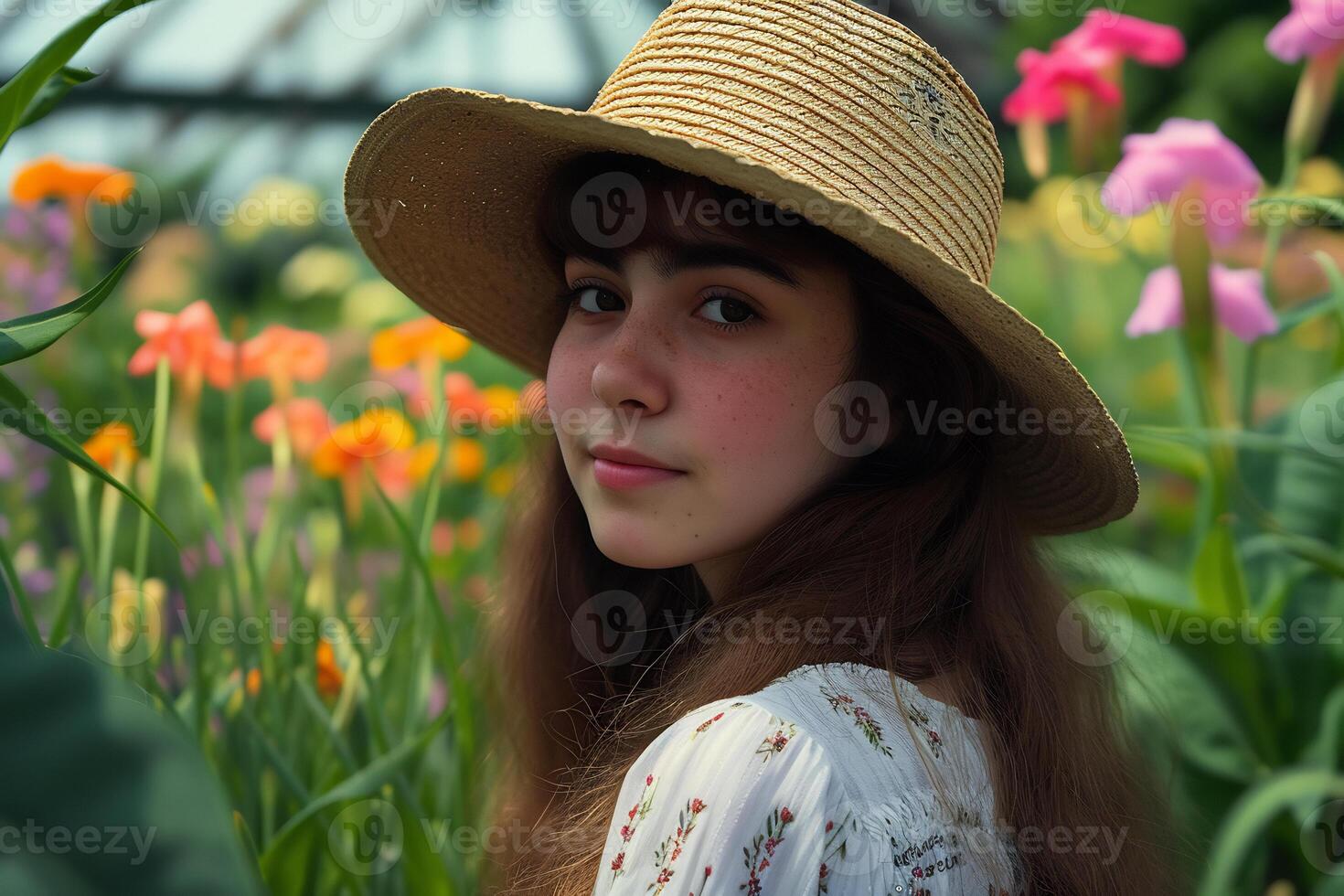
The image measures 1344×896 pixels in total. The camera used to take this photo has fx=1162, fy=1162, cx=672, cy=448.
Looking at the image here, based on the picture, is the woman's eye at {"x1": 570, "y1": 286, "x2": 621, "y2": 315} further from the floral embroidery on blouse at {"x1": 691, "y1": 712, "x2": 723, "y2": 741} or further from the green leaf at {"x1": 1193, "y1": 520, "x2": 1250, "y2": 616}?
the green leaf at {"x1": 1193, "y1": 520, "x2": 1250, "y2": 616}

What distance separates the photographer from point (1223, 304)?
1.47m

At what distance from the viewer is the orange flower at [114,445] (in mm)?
1363

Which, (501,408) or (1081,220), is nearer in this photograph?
(501,408)

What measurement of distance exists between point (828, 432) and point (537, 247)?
0.41 meters

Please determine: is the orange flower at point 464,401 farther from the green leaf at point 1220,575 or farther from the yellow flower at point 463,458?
the green leaf at point 1220,575

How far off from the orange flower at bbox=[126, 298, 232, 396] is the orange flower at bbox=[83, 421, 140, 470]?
7 centimetres

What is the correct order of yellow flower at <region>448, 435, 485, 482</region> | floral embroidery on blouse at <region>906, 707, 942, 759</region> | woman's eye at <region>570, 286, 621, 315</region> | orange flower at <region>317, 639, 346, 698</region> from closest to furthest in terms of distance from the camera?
floral embroidery on blouse at <region>906, 707, 942, 759</region>
woman's eye at <region>570, 286, 621, 315</region>
orange flower at <region>317, 639, 346, 698</region>
yellow flower at <region>448, 435, 485, 482</region>

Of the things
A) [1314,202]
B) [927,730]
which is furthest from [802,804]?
[1314,202]

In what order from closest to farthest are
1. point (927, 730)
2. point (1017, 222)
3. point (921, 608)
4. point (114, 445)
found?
point (927, 730) < point (921, 608) < point (114, 445) < point (1017, 222)

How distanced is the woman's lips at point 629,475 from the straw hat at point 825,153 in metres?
0.21

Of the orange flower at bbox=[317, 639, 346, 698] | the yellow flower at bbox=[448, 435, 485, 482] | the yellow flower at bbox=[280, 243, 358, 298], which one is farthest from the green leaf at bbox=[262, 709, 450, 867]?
the yellow flower at bbox=[280, 243, 358, 298]

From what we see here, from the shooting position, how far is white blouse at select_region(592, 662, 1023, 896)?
63 cm

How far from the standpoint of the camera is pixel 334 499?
1714mm

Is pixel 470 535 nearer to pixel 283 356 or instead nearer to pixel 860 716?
pixel 283 356
